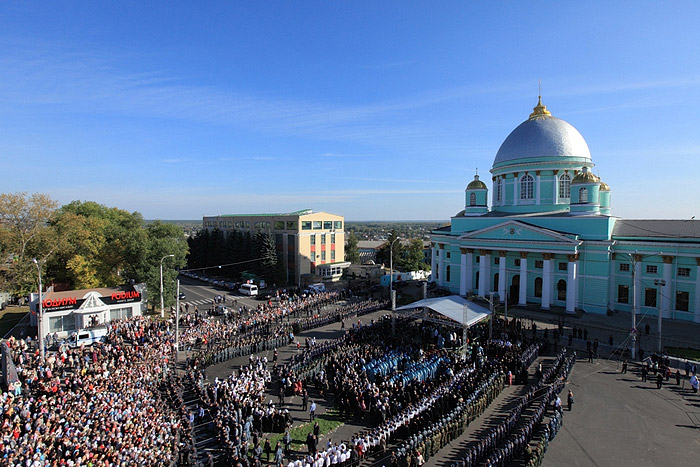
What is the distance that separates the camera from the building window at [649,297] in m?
30.6

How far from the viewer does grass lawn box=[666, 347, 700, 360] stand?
2128 centimetres

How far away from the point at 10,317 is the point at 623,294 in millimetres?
52015

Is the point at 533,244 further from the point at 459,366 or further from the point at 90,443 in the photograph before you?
the point at 90,443

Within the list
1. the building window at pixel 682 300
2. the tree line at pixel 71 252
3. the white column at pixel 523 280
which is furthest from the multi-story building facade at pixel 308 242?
the building window at pixel 682 300

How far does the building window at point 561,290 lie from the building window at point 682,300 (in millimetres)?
7717

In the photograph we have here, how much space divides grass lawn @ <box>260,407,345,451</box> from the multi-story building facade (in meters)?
33.1

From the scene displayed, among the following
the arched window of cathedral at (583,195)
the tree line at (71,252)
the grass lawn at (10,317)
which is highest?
the arched window of cathedral at (583,195)

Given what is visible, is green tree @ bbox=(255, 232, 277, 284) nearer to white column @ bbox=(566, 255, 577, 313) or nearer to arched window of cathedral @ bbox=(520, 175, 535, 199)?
arched window of cathedral @ bbox=(520, 175, 535, 199)

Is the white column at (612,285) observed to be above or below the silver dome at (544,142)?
below

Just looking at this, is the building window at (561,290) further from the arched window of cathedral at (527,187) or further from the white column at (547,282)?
the arched window of cathedral at (527,187)

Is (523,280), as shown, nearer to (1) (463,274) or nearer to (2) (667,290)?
(1) (463,274)

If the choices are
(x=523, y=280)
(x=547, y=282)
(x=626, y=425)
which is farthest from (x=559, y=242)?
(x=626, y=425)

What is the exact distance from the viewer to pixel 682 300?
98.0ft

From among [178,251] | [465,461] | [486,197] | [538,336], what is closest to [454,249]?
[486,197]
